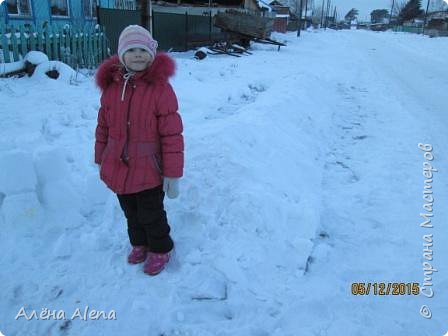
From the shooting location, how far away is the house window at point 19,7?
1338 centimetres

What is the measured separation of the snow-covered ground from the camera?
100.0 inches

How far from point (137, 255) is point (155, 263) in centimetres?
20

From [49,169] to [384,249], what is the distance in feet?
9.79

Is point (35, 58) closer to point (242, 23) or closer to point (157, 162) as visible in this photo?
point (157, 162)

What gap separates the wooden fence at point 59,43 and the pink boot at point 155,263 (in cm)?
696

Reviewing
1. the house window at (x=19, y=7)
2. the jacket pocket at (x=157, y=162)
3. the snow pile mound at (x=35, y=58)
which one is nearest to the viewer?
the jacket pocket at (x=157, y=162)

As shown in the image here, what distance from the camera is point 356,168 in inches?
193

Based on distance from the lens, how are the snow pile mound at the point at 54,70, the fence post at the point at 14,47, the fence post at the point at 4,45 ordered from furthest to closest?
the fence post at the point at 14,47, the fence post at the point at 4,45, the snow pile mound at the point at 54,70

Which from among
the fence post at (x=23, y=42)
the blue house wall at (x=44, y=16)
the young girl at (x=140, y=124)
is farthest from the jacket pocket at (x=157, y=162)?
the blue house wall at (x=44, y=16)

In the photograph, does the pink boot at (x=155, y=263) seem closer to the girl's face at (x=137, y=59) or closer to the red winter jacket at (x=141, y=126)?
the red winter jacket at (x=141, y=126)

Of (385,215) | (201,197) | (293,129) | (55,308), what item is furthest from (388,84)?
(55,308)

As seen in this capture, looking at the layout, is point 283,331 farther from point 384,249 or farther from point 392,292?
point 384,249
